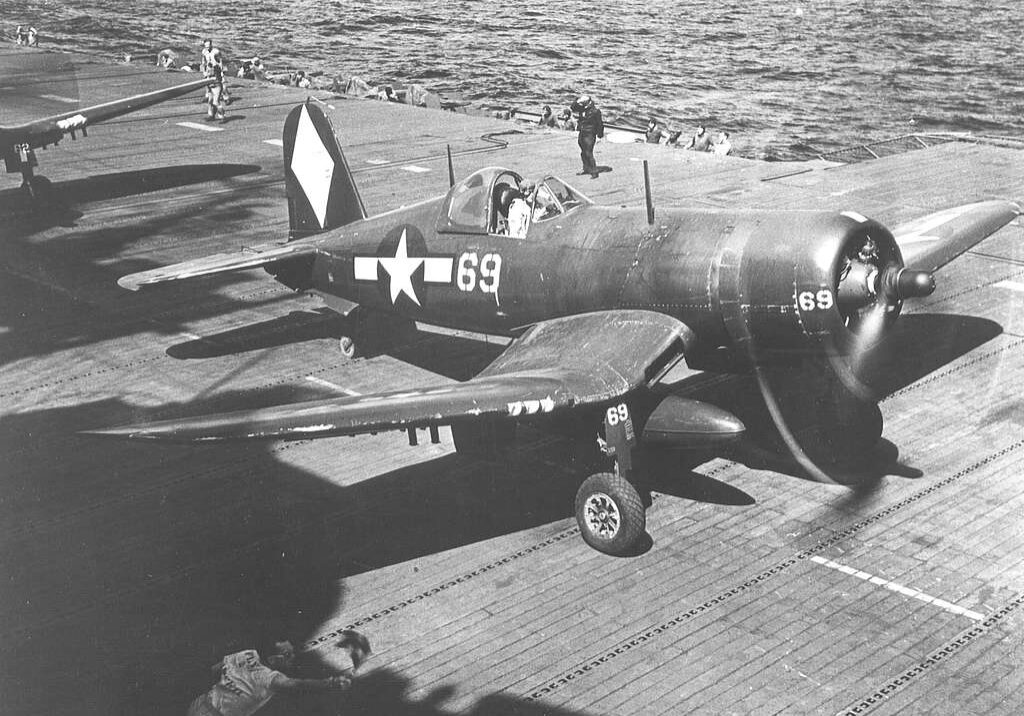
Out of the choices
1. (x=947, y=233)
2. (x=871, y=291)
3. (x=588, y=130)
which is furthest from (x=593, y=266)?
(x=588, y=130)

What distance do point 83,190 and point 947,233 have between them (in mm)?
21375

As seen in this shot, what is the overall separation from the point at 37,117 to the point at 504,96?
26.7 metres

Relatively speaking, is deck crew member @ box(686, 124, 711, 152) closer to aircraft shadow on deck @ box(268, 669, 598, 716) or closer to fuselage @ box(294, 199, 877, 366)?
fuselage @ box(294, 199, 877, 366)

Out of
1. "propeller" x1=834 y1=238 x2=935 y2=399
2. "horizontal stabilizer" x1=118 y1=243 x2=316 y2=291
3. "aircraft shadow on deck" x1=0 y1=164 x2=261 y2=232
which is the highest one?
"propeller" x1=834 y1=238 x2=935 y2=399

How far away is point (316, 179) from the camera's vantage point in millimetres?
16453

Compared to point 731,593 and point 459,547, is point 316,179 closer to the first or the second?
point 459,547

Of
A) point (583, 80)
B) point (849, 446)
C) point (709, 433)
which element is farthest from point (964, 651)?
point (583, 80)

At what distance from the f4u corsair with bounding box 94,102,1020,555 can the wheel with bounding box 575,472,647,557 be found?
14mm

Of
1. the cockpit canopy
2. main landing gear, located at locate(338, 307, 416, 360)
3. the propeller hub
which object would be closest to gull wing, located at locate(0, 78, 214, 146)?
main landing gear, located at locate(338, 307, 416, 360)

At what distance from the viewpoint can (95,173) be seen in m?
29.9

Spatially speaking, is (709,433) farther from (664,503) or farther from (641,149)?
(641,149)

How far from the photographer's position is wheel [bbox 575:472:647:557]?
10.2 meters

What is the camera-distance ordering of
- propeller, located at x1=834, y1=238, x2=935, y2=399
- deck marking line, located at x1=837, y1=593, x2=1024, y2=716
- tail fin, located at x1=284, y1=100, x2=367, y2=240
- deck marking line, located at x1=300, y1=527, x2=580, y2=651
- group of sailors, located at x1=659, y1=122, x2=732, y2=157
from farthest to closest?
group of sailors, located at x1=659, y1=122, x2=732, y2=157, tail fin, located at x1=284, y1=100, x2=367, y2=240, propeller, located at x1=834, y1=238, x2=935, y2=399, deck marking line, located at x1=300, y1=527, x2=580, y2=651, deck marking line, located at x1=837, y1=593, x2=1024, y2=716

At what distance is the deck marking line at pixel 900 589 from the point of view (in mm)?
9133
